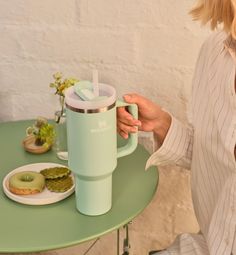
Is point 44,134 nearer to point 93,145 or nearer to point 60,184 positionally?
point 60,184

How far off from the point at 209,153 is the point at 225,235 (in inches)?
6.5

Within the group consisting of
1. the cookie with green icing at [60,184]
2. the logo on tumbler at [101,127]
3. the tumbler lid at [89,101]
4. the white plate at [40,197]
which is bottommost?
the white plate at [40,197]

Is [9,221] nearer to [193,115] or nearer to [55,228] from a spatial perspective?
[55,228]

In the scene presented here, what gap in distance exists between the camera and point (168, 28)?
122 centimetres

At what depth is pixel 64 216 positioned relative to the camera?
3.13 ft

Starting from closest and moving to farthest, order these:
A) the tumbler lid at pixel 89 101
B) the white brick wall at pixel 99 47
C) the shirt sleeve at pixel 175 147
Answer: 1. the tumbler lid at pixel 89 101
2. the shirt sleeve at pixel 175 147
3. the white brick wall at pixel 99 47

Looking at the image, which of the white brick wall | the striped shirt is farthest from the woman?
the white brick wall

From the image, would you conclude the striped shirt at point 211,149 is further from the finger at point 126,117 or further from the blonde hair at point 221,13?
the finger at point 126,117

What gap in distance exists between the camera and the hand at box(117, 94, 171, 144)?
951 mm

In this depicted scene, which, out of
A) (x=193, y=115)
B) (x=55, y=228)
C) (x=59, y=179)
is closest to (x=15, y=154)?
(x=59, y=179)

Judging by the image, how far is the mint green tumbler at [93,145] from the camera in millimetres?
855

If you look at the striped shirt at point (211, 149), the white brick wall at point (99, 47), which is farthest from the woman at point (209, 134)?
the white brick wall at point (99, 47)

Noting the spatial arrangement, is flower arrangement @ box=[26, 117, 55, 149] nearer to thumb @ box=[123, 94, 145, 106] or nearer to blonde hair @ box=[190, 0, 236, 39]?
thumb @ box=[123, 94, 145, 106]

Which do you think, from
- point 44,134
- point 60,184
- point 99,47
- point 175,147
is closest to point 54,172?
point 60,184
